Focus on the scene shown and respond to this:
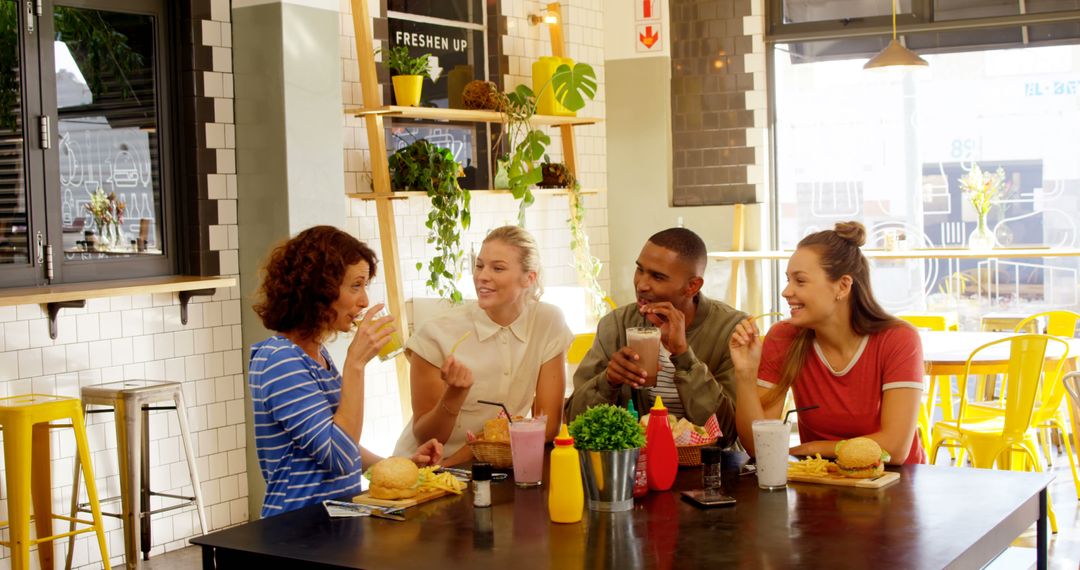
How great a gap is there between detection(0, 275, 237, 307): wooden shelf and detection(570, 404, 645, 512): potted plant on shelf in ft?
8.76

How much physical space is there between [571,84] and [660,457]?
4.35 meters

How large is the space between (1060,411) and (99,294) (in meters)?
4.39

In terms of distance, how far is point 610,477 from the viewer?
253 centimetres

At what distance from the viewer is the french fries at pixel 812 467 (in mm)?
2799

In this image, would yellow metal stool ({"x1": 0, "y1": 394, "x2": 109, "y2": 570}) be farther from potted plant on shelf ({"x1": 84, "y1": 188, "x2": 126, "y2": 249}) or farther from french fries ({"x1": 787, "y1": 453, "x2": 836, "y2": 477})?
french fries ({"x1": 787, "y1": 453, "x2": 836, "y2": 477})

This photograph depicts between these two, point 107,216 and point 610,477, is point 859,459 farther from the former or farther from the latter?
point 107,216

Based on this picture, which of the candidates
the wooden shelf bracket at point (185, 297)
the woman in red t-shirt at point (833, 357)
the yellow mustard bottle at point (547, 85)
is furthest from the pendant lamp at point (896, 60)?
the wooden shelf bracket at point (185, 297)

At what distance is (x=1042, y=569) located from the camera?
2904 millimetres

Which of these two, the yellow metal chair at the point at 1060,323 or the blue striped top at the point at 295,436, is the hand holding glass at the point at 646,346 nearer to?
the blue striped top at the point at 295,436

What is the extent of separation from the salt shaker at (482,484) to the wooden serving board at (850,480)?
0.73 metres

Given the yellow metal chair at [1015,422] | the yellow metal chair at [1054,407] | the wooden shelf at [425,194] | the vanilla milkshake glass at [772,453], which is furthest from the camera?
the wooden shelf at [425,194]

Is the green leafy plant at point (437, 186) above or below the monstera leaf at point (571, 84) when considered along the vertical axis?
below

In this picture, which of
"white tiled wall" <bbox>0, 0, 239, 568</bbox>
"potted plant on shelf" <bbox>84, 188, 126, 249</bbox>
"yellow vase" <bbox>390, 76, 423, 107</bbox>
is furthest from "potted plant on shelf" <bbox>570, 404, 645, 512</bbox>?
"yellow vase" <bbox>390, 76, 423, 107</bbox>

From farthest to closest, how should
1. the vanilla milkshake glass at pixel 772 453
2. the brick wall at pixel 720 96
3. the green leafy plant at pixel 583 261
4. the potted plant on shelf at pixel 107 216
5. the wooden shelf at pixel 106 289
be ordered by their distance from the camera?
the brick wall at pixel 720 96, the green leafy plant at pixel 583 261, the potted plant on shelf at pixel 107 216, the wooden shelf at pixel 106 289, the vanilla milkshake glass at pixel 772 453
